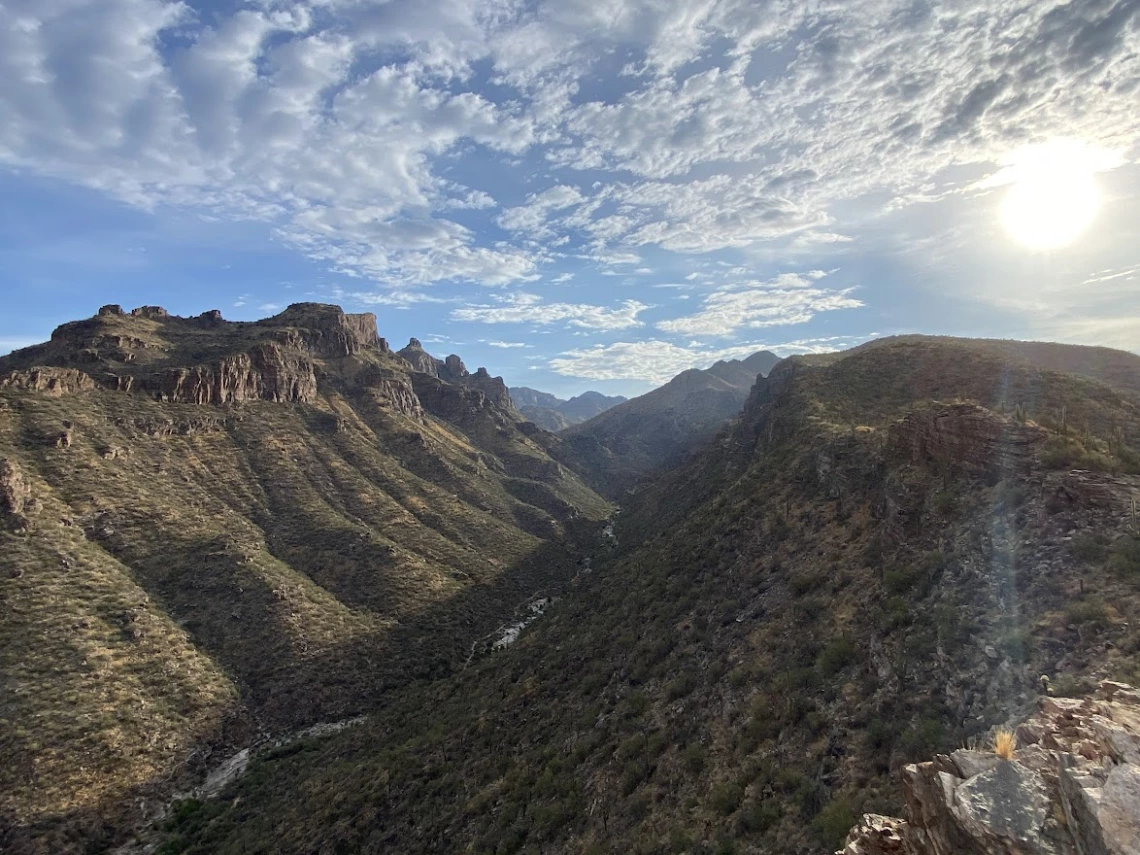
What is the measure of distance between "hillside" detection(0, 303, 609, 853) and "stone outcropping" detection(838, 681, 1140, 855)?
45.7 meters

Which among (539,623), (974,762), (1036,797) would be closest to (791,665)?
(974,762)

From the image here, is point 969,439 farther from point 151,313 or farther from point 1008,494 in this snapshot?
point 151,313

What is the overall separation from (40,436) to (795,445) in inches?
3255

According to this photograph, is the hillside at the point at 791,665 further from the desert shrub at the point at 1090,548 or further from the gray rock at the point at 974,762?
the gray rock at the point at 974,762

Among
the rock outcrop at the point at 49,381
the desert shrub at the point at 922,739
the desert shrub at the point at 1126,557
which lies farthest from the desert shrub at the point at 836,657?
the rock outcrop at the point at 49,381

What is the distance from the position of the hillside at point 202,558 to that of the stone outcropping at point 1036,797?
150 feet

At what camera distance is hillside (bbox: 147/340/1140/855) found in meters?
13.8

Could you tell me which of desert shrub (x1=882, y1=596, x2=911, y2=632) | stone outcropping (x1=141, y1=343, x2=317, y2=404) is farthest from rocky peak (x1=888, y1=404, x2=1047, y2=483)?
stone outcropping (x1=141, y1=343, x2=317, y2=404)

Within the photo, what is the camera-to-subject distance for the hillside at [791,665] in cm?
1376

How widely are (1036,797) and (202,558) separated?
233 feet

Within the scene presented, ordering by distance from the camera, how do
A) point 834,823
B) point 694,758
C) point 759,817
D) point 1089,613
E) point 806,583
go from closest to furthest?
point 834,823 < point 1089,613 < point 759,817 < point 694,758 < point 806,583

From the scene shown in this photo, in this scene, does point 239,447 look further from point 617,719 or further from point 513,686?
point 617,719

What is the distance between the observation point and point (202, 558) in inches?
2349

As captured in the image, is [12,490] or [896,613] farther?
[12,490]
